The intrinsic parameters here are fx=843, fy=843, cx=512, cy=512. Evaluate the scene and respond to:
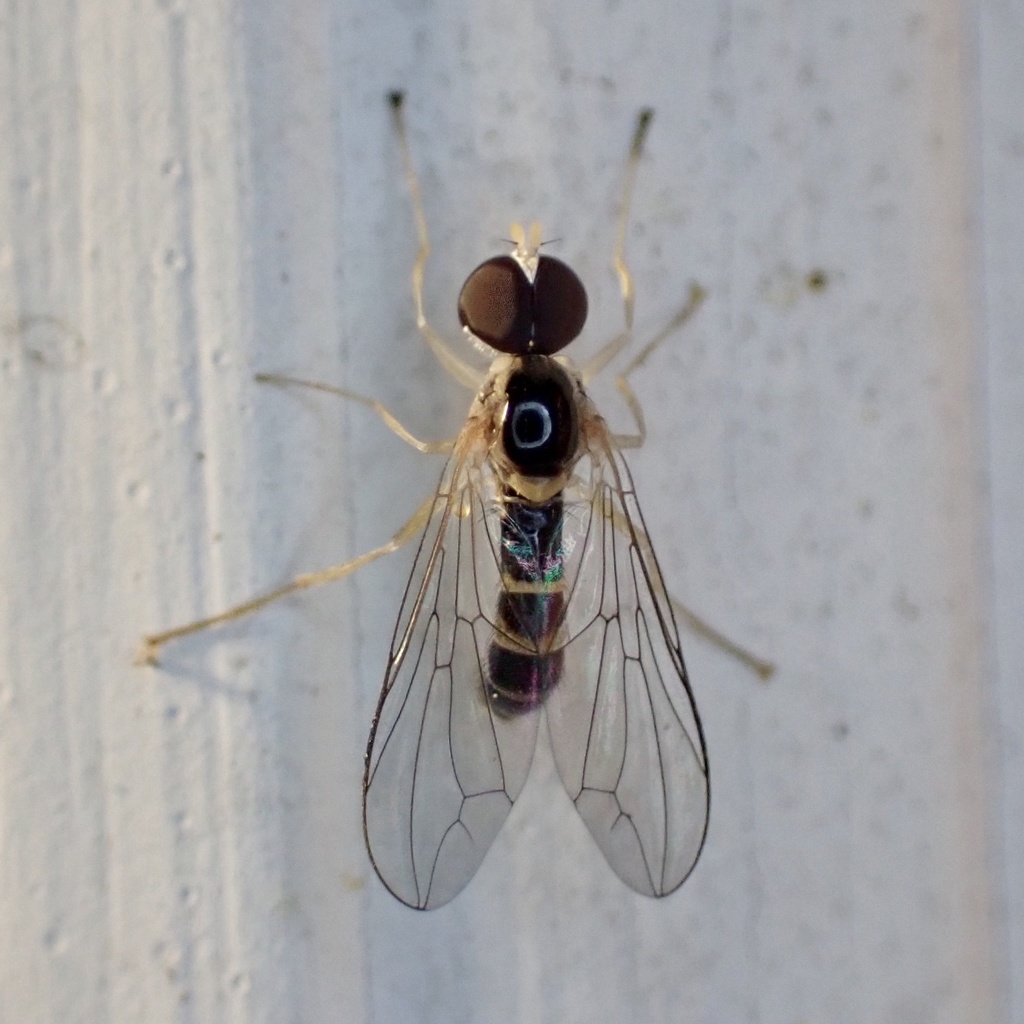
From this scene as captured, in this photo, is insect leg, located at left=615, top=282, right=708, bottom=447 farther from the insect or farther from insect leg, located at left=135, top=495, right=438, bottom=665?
insect leg, located at left=135, top=495, right=438, bottom=665

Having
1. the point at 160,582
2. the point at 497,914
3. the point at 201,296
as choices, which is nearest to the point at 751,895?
the point at 497,914

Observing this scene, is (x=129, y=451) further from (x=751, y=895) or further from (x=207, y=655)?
(x=751, y=895)

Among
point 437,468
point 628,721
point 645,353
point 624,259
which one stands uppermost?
point 624,259

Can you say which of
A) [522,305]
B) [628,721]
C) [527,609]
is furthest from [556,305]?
[628,721]

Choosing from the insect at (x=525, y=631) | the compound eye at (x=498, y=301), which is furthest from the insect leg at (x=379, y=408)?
the compound eye at (x=498, y=301)

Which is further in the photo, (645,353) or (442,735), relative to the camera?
(645,353)

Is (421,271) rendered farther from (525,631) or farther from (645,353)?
(525,631)

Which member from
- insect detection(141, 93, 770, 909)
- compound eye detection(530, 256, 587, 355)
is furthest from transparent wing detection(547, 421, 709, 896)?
compound eye detection(530, 256, 587, 355)

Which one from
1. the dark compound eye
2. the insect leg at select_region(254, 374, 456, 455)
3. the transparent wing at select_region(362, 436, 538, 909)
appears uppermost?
the dark compound eye
